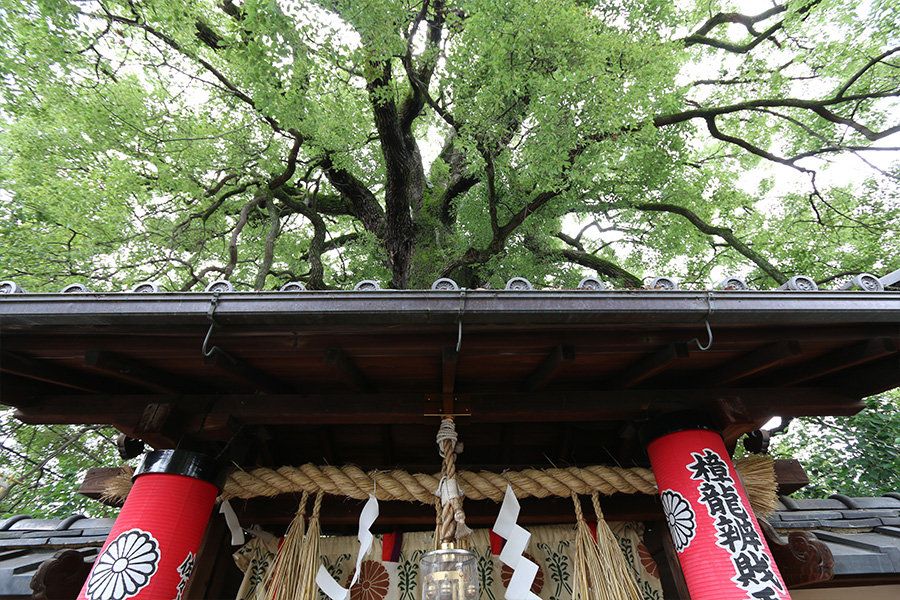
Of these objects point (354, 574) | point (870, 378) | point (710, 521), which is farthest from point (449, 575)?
point (870, 378)

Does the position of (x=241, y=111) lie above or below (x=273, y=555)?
above

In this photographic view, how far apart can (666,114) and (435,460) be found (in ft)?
23.5

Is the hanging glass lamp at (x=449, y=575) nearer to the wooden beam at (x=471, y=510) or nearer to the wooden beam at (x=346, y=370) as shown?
the wooden beam at (x=346, y=370)

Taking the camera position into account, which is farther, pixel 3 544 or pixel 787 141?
pixel 787 141

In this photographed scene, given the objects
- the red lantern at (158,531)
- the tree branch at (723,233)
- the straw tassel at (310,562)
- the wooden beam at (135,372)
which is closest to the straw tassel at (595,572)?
the straw tassel at (310,562)

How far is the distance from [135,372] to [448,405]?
1701 mm

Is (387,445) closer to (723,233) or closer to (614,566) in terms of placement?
(614,566)

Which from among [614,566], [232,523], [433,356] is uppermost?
[433,356]

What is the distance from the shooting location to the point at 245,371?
2.47 meters

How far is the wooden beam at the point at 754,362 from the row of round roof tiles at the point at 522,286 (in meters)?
0.32

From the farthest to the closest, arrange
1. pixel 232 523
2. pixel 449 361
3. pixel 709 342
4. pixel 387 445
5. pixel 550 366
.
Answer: pixel 387 445
pixel 232 523
pixel 550 366
pixel 449 361
pixel 709 342

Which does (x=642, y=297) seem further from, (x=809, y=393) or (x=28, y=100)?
(x=28, y=100)

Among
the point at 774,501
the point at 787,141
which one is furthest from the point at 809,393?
the point at 787,141

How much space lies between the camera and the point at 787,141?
827 centimetres
